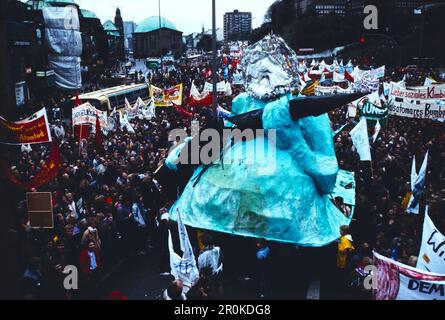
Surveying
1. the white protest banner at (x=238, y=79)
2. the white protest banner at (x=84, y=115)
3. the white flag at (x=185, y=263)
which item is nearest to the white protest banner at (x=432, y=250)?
the white flag at (x=185, y=263)

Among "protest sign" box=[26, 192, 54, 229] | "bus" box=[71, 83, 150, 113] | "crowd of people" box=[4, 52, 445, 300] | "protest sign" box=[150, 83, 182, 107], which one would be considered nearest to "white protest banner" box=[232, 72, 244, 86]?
"crowd of people" box=[4, 52, 445, 300]

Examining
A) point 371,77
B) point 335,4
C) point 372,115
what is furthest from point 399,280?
point 335,4

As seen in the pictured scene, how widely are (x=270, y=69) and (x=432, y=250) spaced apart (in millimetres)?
4678

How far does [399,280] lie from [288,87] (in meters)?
4.82

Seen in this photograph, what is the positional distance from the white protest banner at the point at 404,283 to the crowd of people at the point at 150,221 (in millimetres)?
1269

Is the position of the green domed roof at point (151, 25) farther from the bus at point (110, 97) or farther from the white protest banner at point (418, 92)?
the white protest banner at point (418, 92)

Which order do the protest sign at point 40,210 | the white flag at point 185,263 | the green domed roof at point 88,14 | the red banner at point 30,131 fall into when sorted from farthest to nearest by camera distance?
the green domed roof at point 88,14 → the red banner at point 30,131 → the protest sign at point 40,210 → the white flag at point 185,263

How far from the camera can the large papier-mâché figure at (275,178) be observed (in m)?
8.62

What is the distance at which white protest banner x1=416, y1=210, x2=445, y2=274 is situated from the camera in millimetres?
6266

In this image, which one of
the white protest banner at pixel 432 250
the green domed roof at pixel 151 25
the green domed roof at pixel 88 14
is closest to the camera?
the white protest banner at pixel 432 250

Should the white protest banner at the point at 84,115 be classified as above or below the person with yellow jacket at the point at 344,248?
above

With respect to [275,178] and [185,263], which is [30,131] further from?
[275,178]

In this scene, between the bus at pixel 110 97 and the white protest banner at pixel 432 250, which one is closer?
the white protest banner at pixel 432 250
